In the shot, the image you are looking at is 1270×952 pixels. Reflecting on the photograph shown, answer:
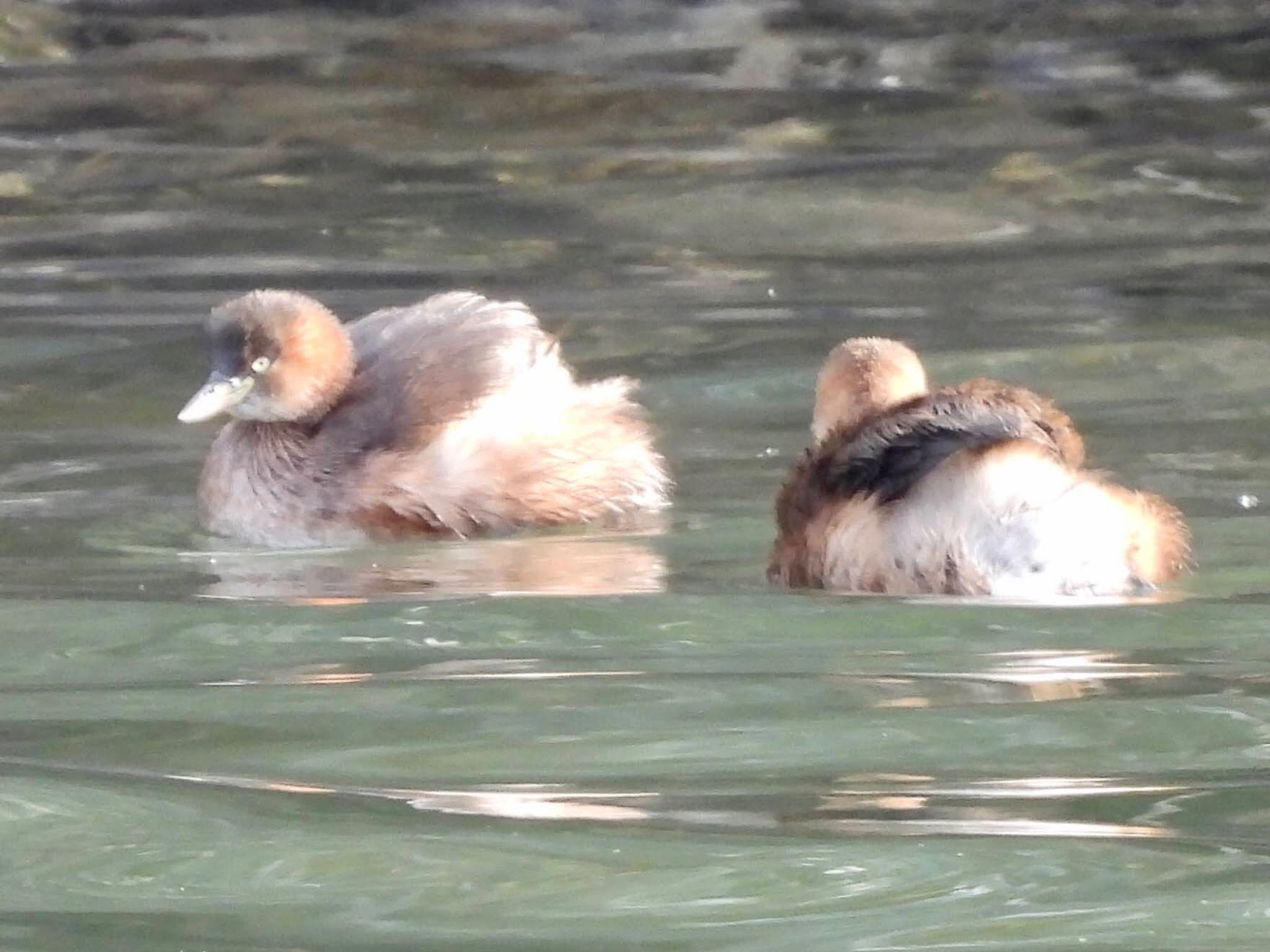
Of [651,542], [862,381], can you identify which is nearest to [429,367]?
[651,542]

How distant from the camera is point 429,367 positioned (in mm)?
7070

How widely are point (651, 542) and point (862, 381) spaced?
2.40 feet

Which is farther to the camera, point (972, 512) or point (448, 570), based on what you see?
point (448, 570)

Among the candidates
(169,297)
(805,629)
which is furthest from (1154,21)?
(805,629)

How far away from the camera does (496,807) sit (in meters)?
4.07

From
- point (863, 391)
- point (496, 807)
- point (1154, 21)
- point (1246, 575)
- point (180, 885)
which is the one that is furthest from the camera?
point (1154, 21)

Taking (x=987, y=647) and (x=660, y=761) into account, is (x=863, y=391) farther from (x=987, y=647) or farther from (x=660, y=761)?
Answer: (x=660, y=761)

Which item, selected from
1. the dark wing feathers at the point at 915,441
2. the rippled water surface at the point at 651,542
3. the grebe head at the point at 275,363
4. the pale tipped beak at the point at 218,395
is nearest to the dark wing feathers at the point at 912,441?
the dark wing feathers at the point at 915,441

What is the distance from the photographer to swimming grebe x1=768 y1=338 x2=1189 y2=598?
523 cm

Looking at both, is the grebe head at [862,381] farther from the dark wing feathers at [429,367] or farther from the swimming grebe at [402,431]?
the dark wing feathers at [429,367]

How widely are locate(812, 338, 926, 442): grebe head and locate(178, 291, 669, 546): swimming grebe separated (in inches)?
35.7

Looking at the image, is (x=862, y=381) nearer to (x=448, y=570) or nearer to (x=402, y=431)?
(x=448, y=570)

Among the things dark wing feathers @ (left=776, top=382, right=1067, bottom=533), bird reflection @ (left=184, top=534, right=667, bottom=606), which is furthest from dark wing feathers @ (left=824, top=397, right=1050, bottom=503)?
bird reflection @ (left=184, top=534, right=667, bottom=606)

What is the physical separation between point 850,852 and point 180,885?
890 millimetres
